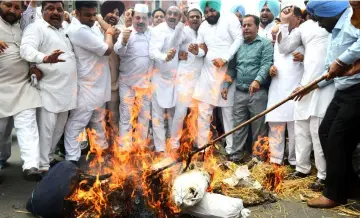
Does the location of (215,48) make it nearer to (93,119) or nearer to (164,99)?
(164,99)

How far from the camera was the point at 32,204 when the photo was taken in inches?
156

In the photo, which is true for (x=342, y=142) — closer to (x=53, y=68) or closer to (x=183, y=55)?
(x=183, y=55)

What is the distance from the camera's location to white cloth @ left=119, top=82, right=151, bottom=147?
256 inches

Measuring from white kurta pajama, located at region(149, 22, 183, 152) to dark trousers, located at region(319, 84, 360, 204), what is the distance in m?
3.02

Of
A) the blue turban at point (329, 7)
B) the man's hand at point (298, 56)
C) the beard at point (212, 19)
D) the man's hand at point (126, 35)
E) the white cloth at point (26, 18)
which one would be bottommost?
the man's hand at point (298, 56)

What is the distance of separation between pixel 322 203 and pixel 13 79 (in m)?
4.20

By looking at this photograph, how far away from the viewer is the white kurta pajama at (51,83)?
206 inches

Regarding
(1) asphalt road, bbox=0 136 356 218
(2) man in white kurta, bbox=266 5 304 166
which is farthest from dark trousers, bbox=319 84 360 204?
(2) man in white kurta, bbox=266 5 304 166

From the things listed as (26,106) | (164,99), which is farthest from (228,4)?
(26,106)

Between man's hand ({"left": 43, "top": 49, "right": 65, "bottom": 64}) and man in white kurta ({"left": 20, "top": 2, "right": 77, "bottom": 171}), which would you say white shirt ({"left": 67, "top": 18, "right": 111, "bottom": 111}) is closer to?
man in white kurta ({"left": 20, "top": 2, "right": 77, "bottom": 171})

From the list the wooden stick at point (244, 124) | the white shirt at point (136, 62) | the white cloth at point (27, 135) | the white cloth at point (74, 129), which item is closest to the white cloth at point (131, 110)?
the white shirt at point (136, 62)

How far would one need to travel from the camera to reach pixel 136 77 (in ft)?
21.1

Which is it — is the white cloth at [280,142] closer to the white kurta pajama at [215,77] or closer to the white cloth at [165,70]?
the white kurta pajama at [215,77]

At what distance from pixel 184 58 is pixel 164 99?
79 centimetres
